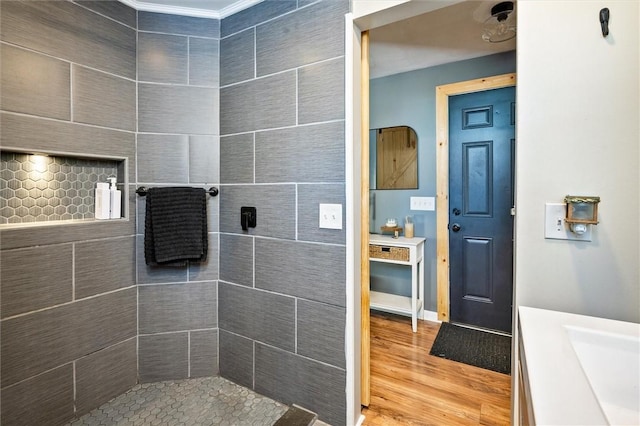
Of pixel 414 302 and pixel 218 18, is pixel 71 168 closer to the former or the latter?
pixel 218 18

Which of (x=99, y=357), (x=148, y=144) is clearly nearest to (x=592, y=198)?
(x=148, y=144)

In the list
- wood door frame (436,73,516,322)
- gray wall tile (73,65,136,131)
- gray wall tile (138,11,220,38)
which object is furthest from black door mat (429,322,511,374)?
gray wall tile (138,11,220,38)

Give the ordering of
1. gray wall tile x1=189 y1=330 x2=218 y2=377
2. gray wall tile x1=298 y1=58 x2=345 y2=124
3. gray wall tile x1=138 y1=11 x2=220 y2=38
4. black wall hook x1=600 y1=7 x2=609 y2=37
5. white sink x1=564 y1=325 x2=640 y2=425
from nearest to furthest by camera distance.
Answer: white sink x1=564 y1=325 x2=640 y2=425 < black wall hook x1=600 y1=7 x2=609 y2=37 < gray wall tile x1=298 y1=58 x2=345 y2=124 < gray wall tile x1=138 y1=11 x2=220 y2=38 < gray wall tile x1=189 y1=330 x2=218 y2=377

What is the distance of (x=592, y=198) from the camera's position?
1.02 meters

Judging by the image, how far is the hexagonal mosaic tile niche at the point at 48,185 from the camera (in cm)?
141

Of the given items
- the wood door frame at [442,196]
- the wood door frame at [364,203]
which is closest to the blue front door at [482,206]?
the wood door frame at [442,196]

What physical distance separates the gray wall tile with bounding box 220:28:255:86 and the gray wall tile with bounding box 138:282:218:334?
132 cm

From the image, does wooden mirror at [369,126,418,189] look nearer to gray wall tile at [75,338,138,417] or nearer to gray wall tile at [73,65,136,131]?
gray wall tile at [73,65,136,131]

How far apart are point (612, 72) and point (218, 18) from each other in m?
2.00

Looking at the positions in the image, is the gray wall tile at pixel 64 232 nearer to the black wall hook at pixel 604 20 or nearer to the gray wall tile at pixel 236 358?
the gray wall tile at pixel 236 358

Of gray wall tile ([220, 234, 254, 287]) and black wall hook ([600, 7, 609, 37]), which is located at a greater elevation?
black wall hook ([600, 7, 609, 37])

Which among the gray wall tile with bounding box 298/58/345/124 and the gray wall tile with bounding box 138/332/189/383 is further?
the gray wall tile with bounding box 138/332/189/383

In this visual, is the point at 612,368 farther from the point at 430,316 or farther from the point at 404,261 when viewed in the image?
the point at 430,316

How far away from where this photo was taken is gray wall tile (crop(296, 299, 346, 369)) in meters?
1.51
